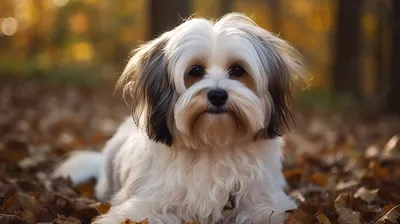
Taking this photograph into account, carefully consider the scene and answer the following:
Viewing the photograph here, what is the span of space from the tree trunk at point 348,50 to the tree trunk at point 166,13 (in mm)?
7021

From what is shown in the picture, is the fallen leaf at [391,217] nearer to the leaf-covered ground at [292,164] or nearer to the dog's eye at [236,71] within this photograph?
the leaf-covered ground at [292,164]

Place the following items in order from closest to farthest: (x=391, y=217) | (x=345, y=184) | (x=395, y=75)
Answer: (x=391, y=217)
(x=345, y=184)
(x=395, y=75)

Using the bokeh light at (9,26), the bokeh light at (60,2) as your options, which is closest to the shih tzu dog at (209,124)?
the bokeh light at (60,2)

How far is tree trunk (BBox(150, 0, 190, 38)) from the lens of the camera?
30.3 feet

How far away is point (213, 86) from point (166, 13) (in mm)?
5956

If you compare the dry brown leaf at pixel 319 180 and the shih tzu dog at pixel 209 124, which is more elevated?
the dry brown leaf at pixel 319 180

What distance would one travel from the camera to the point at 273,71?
393 cm

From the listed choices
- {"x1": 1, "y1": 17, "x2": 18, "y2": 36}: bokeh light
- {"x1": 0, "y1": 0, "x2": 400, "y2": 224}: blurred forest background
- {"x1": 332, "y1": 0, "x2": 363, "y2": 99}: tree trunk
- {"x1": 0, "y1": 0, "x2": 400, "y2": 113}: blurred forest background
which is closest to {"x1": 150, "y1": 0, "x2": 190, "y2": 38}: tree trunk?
{"x1": 0, "y1": 0, "x2": 400, "y2": 224}: blurred forest background

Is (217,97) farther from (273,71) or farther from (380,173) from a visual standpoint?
(380,173)

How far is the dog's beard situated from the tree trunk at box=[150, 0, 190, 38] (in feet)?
18.0

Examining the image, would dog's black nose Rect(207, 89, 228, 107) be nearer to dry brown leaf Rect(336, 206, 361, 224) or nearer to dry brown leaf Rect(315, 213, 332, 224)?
dry brown leaf Rect(315, 213, 332, 224)

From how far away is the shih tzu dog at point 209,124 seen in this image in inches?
144

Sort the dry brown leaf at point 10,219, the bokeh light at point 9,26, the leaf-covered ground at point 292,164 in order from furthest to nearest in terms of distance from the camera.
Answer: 1. the bokeh light at point 9,26
2. the leaf-covered ground at point 292,164
3. the dry brown leaf at point 10,219

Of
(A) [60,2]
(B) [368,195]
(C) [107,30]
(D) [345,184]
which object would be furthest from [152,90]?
(C) [107,30]
